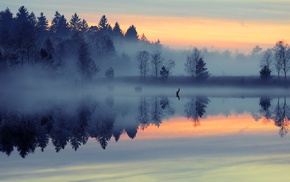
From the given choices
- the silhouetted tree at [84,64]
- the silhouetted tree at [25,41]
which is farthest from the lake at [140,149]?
the silhouetted tree at [84,64]

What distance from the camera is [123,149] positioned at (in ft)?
120

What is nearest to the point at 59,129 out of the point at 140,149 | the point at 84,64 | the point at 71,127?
the point at 71,127

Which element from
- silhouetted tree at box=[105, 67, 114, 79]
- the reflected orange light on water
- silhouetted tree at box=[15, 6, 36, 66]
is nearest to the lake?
the reflected orange light on water

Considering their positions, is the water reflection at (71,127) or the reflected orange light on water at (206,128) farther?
the reflected orange light on water at (206,128)

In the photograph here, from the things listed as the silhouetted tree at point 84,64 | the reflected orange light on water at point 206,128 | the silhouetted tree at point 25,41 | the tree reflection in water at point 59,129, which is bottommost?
the reflected orange light on water at point 206,128

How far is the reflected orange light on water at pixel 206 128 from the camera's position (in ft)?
152

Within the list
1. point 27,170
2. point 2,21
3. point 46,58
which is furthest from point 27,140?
point 2,21

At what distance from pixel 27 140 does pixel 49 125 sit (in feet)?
35.2

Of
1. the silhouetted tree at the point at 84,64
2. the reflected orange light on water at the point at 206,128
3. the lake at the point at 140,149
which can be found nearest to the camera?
the lake at the point at 140,149

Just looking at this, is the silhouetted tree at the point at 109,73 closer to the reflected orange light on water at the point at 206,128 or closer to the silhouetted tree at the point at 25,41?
the silhouetted tree at the point at 25,41

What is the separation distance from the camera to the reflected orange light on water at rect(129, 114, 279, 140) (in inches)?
1818

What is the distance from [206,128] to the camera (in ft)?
169

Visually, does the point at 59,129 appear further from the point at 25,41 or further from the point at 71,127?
the point at 25,41

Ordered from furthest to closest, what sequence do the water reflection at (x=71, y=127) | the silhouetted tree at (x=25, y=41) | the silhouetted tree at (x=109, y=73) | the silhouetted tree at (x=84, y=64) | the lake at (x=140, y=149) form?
the silhouetted tree at (x=109, y=73), the silhouetted tree at (x=84, y=64), the silhouetted tree at (x=25, y=41), the water reflection at (x=71, y=127), the lake at (x=140, y=149)
